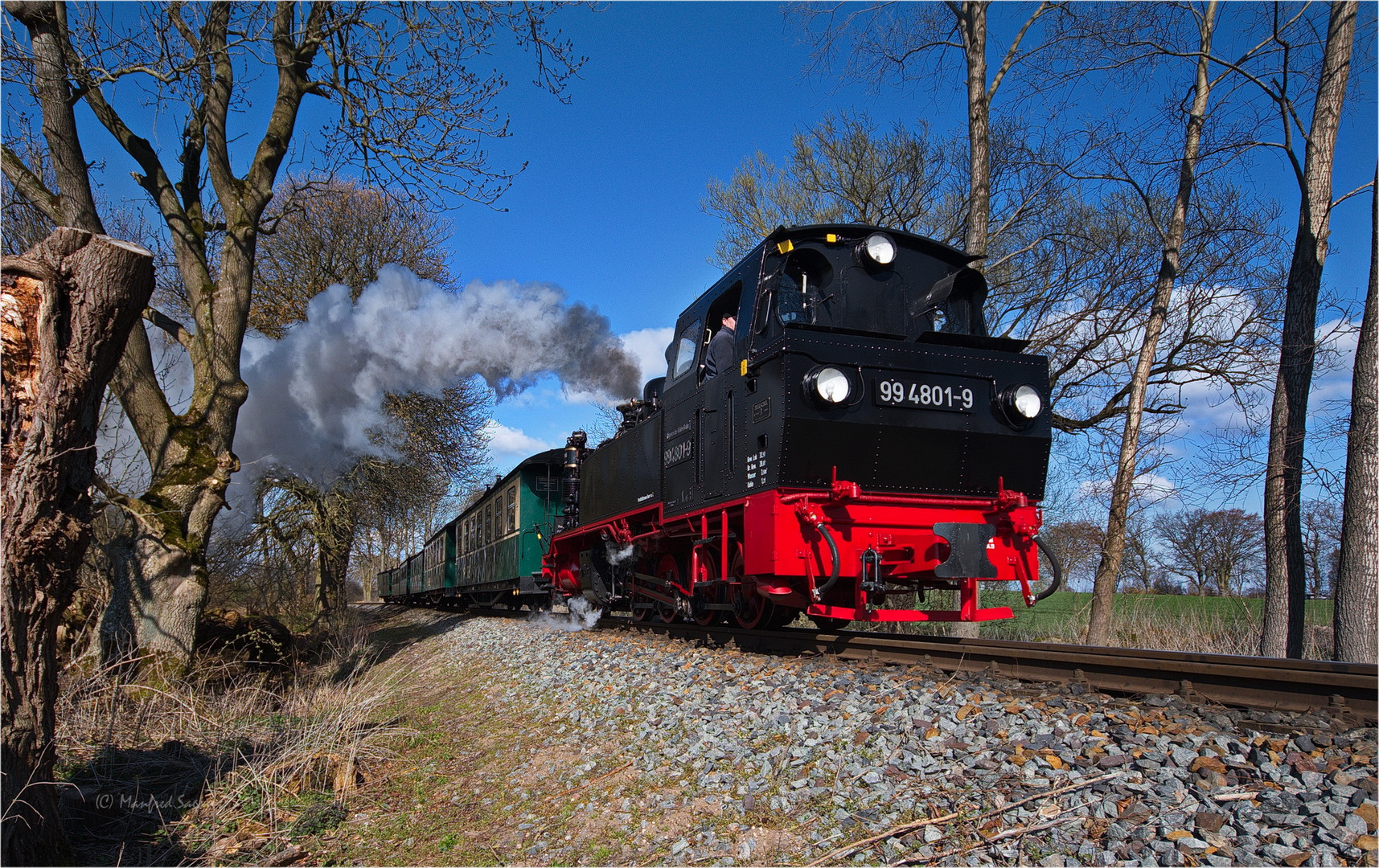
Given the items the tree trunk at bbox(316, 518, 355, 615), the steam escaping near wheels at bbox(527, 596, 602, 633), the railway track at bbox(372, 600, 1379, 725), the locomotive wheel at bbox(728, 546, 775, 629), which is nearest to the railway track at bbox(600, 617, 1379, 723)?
the railway track at bbox(372, 600, 1379, 725)

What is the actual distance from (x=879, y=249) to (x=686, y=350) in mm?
2278

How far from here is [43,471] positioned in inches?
121

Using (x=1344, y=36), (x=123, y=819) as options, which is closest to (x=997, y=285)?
(x=1344, y=36)

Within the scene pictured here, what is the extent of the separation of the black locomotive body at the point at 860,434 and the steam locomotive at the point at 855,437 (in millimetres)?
14

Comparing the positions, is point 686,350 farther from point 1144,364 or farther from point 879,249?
point 1144,364

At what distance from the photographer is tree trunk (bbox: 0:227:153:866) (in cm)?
302

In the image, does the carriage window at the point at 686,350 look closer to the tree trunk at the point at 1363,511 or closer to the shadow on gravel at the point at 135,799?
the shadow on gravel at the point at 135,799

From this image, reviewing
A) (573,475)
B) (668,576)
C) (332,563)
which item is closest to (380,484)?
(332,563)

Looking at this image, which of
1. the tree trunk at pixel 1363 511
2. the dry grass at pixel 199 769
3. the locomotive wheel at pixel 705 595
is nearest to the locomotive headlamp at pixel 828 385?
the locomotive wheel at pixel 705 595

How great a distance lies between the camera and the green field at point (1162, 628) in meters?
8.78

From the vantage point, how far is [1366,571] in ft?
21.6

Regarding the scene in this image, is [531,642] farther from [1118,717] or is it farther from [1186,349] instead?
[1186,349]

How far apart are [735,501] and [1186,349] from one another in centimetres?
856

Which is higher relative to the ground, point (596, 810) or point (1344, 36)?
point (1344, 36)
